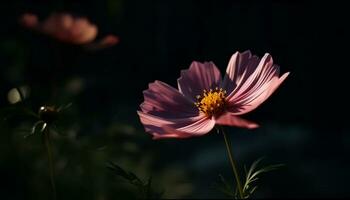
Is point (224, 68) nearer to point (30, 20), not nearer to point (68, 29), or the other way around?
point (68, 29)

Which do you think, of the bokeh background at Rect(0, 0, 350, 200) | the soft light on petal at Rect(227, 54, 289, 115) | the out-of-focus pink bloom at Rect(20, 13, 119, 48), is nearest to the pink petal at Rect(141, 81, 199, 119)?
the soft light on petal at Rect(227, 54, 289, 115)

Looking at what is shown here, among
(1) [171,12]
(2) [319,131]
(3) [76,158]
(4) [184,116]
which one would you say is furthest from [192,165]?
(4) [184,116]

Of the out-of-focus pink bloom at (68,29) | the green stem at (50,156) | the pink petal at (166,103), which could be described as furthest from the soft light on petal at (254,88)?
the out-of-focus pink bloom at (68,29)

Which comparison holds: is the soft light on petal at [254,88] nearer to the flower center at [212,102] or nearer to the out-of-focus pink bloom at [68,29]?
the flower center at [212,102]

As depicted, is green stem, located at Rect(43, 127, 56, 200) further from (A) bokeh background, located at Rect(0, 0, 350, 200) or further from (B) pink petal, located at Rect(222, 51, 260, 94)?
(A) bokeh background, located at Rect(0, 0, 350, 200)

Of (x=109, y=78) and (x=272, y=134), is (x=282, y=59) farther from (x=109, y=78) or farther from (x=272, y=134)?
(x=109, y=78)

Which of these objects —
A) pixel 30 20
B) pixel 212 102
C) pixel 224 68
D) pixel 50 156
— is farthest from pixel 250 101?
pixel 224 68

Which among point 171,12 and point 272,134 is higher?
point 171,12
